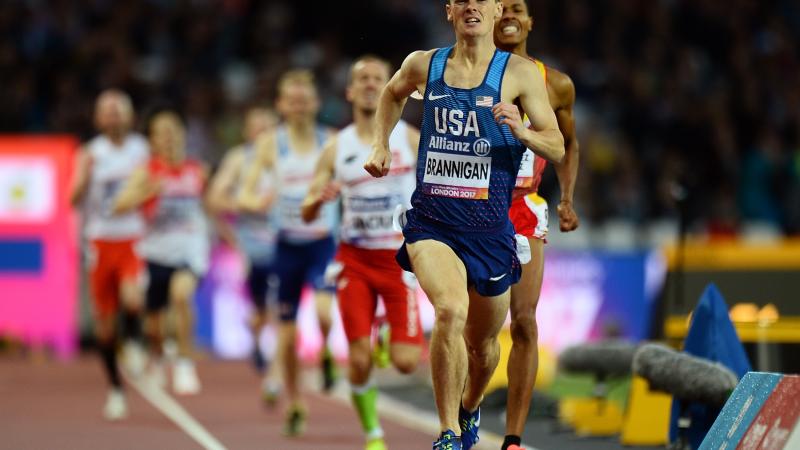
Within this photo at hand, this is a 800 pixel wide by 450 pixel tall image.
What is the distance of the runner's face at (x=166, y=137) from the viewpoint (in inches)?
627

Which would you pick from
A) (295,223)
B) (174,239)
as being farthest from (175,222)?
(295,223)

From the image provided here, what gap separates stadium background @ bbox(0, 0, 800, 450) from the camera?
21.0m

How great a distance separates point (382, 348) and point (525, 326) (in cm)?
216

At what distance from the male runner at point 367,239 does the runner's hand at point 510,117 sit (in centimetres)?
231

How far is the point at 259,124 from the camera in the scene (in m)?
16.8

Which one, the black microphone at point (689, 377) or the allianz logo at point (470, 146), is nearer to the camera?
the allianz logo at point (470, 146)

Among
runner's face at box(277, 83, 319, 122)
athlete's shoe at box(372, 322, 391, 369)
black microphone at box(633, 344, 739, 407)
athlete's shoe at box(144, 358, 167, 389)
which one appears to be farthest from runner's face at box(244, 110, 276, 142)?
black microphone at box(633, 344, 739, 407)

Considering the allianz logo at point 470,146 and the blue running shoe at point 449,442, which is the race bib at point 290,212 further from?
the blue running shoe at point 449,442

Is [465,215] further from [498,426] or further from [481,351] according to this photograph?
[498,426]

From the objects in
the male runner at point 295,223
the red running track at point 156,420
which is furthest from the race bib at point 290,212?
the red running track at point 156,420

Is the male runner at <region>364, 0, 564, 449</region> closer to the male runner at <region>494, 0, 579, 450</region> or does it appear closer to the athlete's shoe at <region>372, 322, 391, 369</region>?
the male runner at <region>494, 0, 579, 450</region>

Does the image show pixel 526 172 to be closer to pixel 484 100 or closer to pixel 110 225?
pixel 484 100

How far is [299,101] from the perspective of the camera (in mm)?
12602

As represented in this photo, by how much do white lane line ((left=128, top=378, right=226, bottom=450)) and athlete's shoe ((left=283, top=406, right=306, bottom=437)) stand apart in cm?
54
